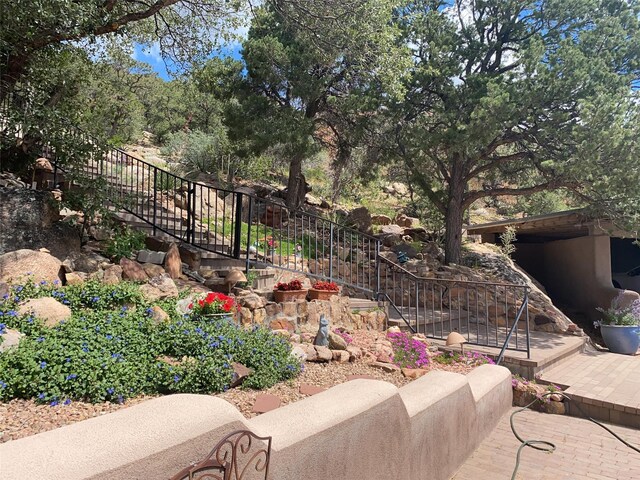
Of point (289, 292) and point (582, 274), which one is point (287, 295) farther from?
point (582, 274)

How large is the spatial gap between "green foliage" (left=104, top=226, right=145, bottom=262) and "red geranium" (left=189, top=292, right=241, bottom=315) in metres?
1.75

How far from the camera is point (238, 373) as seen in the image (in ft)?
10.9

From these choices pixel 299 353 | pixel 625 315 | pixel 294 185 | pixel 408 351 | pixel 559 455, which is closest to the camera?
pixel 559 455

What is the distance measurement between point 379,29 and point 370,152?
424 centimetres

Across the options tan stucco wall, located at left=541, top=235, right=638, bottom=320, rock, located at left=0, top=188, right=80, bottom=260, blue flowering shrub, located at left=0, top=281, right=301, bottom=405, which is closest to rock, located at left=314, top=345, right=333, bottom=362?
blue flowering shrub, located at left=0, top=281, right=301, bottom=405

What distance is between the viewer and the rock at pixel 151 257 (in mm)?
5504

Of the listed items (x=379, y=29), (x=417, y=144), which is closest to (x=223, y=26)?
(x=379, y=29)

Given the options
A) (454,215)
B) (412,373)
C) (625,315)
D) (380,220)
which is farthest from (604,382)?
(380,220)

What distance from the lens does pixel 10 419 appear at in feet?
7.56

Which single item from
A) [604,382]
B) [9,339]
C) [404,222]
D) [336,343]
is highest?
[404,222]

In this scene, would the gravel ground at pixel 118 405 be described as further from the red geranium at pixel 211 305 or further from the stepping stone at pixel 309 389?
the red geranium at pixel 211 305

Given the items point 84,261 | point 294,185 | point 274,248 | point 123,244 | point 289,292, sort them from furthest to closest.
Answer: point 294,185
point 274,248
point 123,244
point 289,292
point 84,261

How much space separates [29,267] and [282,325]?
9.47 feet

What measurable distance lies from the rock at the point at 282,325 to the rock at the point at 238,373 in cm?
160
